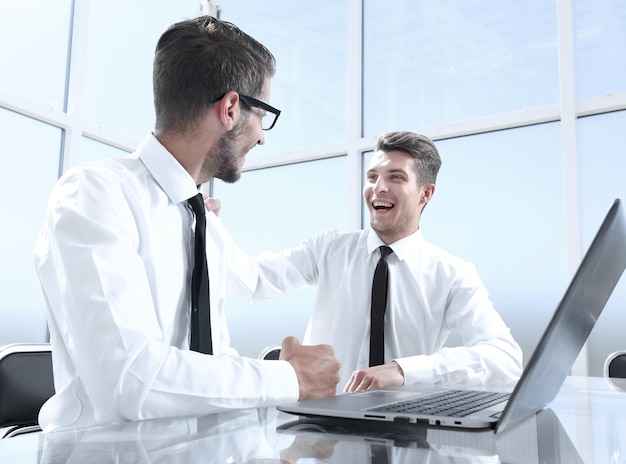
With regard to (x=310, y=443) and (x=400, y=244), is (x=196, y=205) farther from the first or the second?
(x=400, y=244)

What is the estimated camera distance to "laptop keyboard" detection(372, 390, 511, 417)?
85cm

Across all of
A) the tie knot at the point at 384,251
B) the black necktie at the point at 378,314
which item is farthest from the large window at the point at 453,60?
the black necktie at the point at 378,314

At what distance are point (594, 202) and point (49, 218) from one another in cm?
325

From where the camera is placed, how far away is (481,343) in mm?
1931

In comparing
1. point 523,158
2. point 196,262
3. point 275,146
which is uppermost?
point 275,146

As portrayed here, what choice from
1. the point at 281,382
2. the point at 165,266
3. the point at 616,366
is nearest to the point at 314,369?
the point at 281,382

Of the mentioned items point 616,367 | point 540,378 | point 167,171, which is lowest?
point 616,367

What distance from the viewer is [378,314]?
2.18m

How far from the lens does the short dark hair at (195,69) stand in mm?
1452

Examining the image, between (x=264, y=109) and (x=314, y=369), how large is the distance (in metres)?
0.75

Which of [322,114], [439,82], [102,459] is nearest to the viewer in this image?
[102,459]

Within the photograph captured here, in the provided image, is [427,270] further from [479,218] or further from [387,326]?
[479,218]

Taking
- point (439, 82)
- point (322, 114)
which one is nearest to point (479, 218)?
point (439, 82)

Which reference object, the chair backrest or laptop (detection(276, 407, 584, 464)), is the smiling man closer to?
the chair backrest
